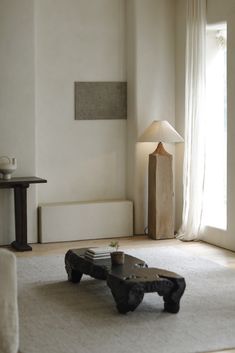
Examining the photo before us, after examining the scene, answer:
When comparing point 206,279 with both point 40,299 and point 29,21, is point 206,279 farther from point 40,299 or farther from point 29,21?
point 29,21

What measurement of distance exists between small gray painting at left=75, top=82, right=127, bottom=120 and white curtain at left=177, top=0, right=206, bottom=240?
2.82 ft

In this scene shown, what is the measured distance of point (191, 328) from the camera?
14.8 ft

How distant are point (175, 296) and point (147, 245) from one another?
2.64m

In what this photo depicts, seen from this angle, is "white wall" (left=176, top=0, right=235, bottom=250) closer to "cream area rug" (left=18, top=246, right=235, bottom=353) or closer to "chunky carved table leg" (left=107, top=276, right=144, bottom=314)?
"cream area rug" (left=18, top=246, right=235, bottom=353)

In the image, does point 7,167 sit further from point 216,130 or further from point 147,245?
point 216,130

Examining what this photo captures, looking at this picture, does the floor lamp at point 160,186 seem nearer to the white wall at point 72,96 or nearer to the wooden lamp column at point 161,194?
the wooden lamp column at point 161,194

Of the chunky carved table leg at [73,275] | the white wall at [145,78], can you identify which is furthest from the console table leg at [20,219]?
the chunky carved table leg at [73,275]

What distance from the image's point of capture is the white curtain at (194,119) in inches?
294

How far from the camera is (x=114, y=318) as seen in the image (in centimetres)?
471

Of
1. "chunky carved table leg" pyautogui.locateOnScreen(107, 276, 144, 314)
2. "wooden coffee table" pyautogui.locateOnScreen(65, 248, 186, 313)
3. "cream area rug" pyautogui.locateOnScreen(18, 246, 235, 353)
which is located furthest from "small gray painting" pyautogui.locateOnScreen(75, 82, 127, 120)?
"chunky carved table leg" pyautogui.locateOnScreen(107, 276, 144, 314)

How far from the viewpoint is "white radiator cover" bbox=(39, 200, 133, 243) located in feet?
25.0

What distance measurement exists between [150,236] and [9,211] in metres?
1.67

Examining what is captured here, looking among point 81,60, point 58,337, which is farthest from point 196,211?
point 58,337

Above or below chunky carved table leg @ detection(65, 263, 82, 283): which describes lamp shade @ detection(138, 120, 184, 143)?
above
